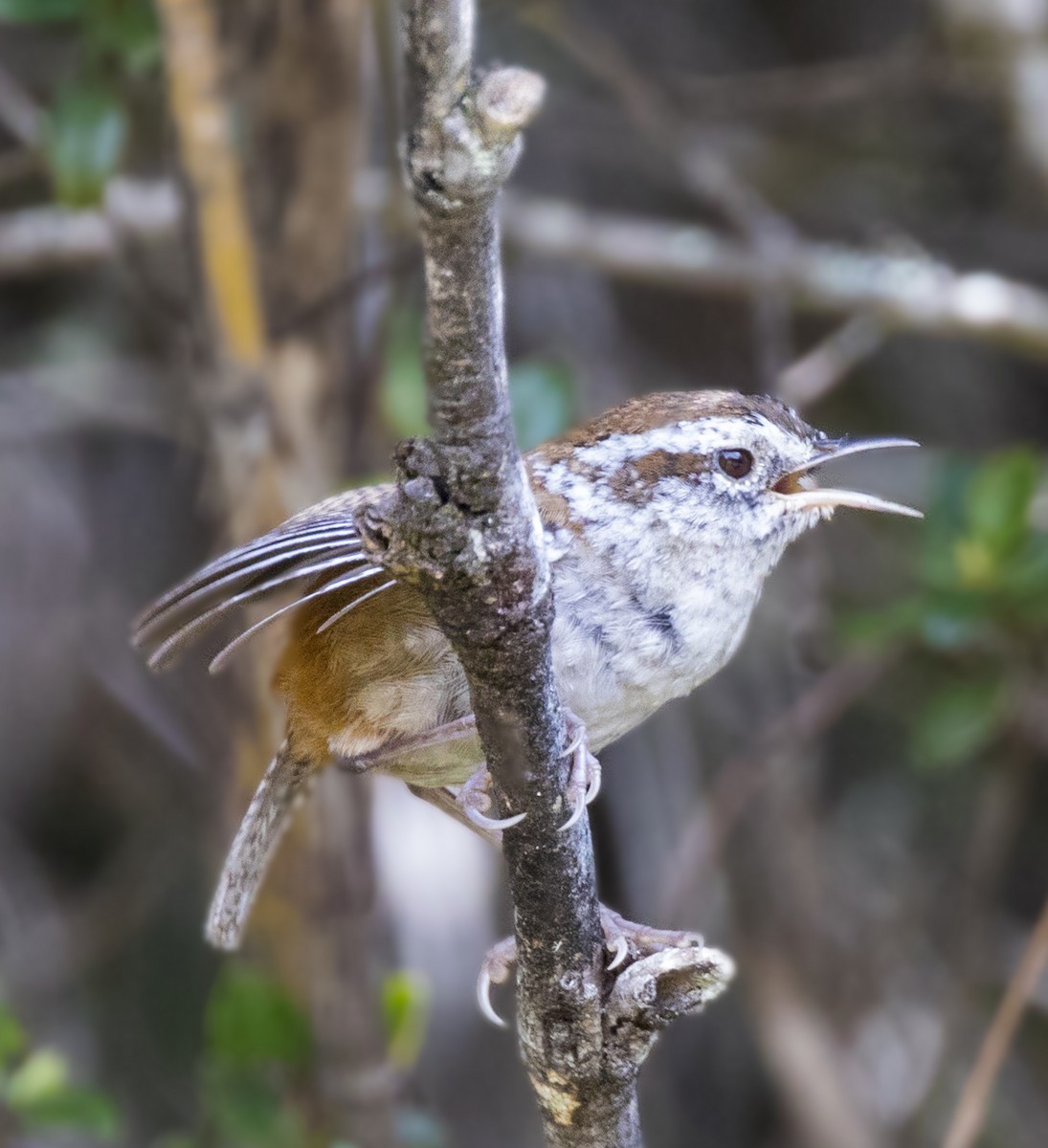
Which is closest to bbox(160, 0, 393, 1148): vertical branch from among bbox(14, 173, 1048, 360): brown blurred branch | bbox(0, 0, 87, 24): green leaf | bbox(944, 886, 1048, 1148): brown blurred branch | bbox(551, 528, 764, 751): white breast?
bbox(0, 0, 87, 24): green leaf

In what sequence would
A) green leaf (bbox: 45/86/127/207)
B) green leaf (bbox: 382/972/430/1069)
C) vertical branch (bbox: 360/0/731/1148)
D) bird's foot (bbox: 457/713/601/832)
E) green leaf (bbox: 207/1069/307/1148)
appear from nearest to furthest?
vertical branch (bbox: 360/0/731/1148), bird's foot (bbox: 457/713/601/832), green leaf (bbox: 207/1069/307/1148), green leaf (bbox: 382/972/430/1069), green leaf (bbox: 45/86/127/207)

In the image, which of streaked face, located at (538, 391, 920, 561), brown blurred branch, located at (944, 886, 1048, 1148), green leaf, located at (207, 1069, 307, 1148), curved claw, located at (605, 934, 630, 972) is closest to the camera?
curved claw, located at (605, 934, 630, 972)

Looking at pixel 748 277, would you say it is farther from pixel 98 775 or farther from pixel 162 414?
pixel 98 775

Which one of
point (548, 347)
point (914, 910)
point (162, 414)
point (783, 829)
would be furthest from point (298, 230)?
point (914, 910)

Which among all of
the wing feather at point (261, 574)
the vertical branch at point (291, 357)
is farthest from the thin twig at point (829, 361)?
the wing feather at point (261, 574)

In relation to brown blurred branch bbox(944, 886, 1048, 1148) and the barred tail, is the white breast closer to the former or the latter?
the barred tail

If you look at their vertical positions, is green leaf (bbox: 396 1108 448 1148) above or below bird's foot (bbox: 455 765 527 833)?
below

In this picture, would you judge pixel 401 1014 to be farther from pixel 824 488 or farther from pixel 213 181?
pixel 213 181
